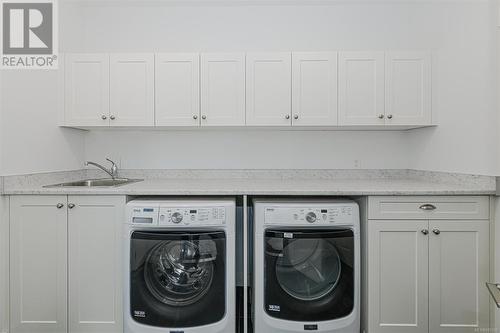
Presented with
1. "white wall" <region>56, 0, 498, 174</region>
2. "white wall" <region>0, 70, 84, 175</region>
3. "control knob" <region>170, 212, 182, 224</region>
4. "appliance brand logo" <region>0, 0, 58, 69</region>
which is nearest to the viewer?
"control knob" <region>170, 212, 182, 224</region>

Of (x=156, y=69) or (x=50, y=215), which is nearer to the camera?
(x=50, y=215)

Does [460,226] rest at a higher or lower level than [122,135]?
lower

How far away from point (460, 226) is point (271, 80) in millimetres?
Result: 1658

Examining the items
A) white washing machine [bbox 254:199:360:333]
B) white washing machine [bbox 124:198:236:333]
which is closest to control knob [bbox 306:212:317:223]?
white washing machine [bbox 254:199:360:333]

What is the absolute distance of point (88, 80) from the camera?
2393mm

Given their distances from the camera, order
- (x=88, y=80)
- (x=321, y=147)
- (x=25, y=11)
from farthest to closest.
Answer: (x=321, y=147) → (x=88, y=80) → (x=25, y=11)

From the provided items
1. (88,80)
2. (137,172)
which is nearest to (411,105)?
(137,172)

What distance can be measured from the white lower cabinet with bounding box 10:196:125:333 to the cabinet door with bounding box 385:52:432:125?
2.19m

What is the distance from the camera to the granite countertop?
1.90 m

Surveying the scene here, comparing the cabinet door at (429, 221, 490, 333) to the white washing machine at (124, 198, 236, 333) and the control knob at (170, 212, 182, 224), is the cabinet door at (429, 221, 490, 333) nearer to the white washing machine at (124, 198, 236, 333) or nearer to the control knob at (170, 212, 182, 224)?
the white washing machine at (124, 198, 236, 333)

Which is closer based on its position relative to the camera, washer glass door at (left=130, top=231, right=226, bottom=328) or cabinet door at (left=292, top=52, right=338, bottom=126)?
washer glass door at (left=130, top=231, right=226, bottom=328)

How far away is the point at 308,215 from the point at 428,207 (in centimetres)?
77

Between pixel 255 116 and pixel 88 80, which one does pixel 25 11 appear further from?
pixel 255 116

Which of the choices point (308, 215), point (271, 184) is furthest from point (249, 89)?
point (308, 215)
